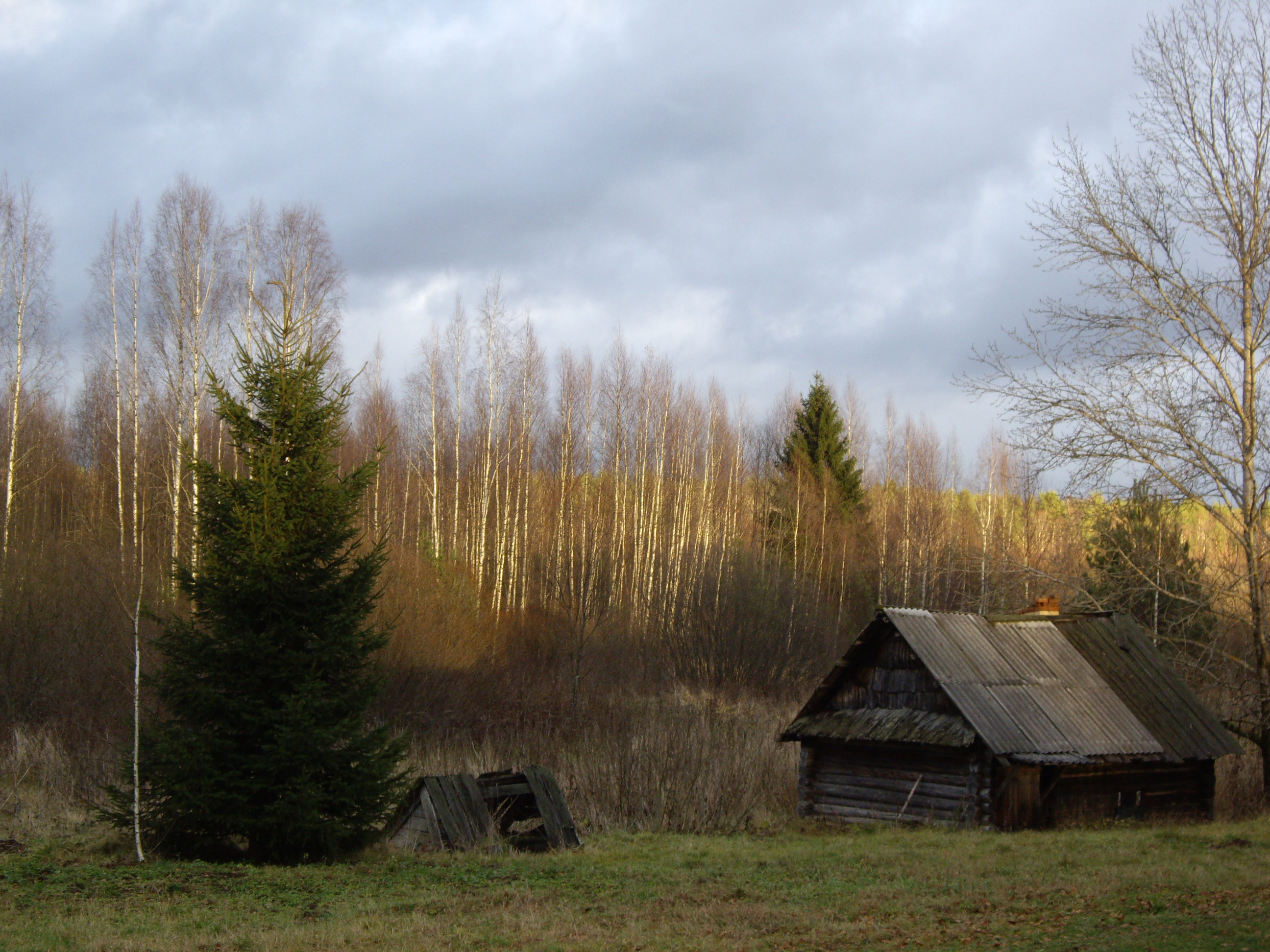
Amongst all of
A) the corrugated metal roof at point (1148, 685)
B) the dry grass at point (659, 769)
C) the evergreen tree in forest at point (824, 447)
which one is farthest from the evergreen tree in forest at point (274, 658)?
the evergreen tree in forest at point (824, 447)

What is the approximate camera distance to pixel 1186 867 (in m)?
12.8

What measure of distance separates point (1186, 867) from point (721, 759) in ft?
27.1

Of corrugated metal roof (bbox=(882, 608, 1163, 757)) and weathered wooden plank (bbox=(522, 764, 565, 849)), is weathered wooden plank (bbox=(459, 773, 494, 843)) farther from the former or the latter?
corrugated metal roof (bbox=(882, 608, 1163, 757))

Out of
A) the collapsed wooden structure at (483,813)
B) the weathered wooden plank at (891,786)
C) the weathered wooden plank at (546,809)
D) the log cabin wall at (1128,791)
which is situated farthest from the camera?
the log cabin wall at (1128,791)

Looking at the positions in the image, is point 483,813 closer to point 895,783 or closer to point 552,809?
point 552,809

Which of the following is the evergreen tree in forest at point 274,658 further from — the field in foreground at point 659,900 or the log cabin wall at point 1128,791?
the log cabin wall at point 1128,791

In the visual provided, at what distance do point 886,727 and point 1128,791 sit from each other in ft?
16.5

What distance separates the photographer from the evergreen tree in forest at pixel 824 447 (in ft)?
151

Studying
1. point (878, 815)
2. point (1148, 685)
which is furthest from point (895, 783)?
point (1148, 685)

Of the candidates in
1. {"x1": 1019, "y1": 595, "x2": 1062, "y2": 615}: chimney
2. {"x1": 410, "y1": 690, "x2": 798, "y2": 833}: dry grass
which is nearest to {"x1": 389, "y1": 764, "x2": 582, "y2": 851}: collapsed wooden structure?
{"x1": 410, "y1": 690, "x2": 798, "y2": 833}: dry grass

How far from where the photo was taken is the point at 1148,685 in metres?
20.9

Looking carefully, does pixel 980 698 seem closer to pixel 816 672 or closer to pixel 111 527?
pixel 816 672

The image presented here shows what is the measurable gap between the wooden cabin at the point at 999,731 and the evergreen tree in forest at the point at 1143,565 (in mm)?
1412

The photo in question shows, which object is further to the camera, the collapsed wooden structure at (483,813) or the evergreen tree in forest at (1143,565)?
the evergreen tree in forest at (1143,565)
